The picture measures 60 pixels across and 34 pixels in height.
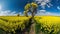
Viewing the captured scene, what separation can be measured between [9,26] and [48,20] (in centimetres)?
51

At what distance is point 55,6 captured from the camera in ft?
6.11

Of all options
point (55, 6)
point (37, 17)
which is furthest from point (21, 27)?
point (55, 6)

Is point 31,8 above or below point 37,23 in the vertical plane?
above

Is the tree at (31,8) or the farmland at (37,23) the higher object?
the tree at (31,8)

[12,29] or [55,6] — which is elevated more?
[55,6]

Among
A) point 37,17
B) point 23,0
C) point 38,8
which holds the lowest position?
point 37,17

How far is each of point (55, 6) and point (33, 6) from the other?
0.29 meters

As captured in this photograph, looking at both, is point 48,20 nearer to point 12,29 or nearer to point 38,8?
point 38,8

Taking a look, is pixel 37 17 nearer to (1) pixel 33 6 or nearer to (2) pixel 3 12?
(1) pixel 33 6

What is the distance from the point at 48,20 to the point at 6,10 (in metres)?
0.57

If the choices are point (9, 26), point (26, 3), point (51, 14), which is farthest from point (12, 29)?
point (51, 14)

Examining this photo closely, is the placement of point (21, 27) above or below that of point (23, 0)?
below

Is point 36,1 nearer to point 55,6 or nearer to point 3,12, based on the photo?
point 55,6

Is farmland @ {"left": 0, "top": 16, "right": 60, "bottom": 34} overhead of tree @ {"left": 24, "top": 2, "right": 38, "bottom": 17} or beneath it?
beneath
